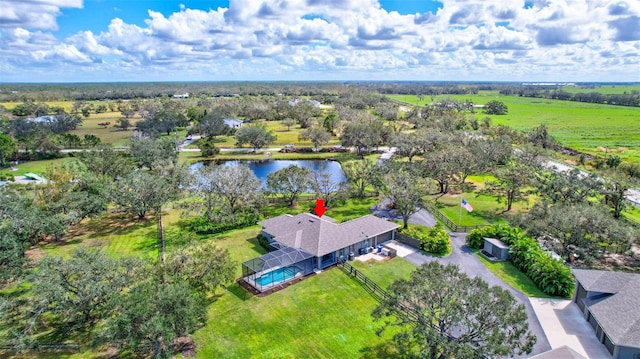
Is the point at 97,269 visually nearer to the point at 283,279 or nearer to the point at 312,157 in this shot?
the point at 283,279

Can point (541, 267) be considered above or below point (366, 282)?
above

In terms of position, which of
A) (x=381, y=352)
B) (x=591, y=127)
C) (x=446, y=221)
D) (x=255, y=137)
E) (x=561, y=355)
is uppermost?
(x=591, y=127)

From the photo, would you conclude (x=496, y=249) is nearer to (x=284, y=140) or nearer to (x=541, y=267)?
(x=541, y=267)

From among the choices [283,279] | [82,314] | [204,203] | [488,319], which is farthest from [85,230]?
[488,319]

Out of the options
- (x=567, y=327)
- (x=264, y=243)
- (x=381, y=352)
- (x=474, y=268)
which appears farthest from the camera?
(x=264, y=243)

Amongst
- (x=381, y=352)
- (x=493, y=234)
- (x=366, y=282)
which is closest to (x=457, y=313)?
(x=381, y=352)

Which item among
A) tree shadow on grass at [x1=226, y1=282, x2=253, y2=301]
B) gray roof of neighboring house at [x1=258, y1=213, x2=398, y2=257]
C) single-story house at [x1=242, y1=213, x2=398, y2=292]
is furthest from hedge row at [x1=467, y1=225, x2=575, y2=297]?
tree shadow on grass at [x1=226, y1=282, x2=253, y2=301]

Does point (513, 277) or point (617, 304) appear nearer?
point (617, 304)

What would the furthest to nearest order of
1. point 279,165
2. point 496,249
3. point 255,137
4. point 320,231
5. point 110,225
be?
point 255,137 → point 279,165 → point 110,225 → point 320,231 → point 496,249
